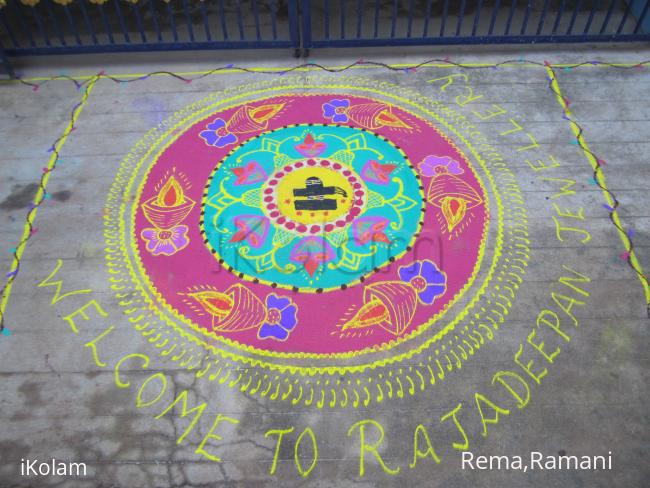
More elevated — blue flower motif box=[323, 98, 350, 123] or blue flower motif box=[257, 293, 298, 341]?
blue flower motif box=[323, 98, 350, 123]

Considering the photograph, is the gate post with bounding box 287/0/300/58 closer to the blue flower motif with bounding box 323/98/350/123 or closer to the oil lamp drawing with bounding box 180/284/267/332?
the blue flower motif with bounding box 323/98/350/123

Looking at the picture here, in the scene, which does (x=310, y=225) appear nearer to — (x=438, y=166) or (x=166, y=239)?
(x=166, y=239)

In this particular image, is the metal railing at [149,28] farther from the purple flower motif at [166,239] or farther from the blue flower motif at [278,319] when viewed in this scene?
the blue flower motif at [278,319]

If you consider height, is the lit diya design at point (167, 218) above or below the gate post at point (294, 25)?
below

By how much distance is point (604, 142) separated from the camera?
3646 mm

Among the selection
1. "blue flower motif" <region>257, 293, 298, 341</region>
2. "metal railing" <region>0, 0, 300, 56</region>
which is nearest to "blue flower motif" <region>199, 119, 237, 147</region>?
"metal railing" <region>0, 0, 300, 56</region>

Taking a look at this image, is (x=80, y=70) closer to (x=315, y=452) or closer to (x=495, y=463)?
(x=315, y=452)

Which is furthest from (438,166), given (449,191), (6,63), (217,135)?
(6,63)

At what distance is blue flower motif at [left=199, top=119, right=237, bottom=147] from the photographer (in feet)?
12.2

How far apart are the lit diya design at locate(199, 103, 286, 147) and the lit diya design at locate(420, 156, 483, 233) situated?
1272mm

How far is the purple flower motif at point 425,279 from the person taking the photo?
2.88 metres

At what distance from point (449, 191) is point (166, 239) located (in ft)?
6.22

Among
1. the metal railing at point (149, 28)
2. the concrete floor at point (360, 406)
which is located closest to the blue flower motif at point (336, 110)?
the metal railing at point (149, 28)

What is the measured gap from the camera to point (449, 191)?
337cm
